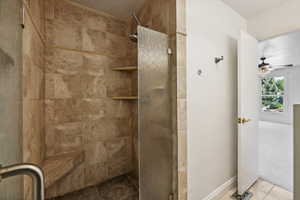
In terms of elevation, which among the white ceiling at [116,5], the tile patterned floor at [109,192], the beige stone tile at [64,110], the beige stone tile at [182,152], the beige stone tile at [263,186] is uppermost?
the white ceiling at [116,5]

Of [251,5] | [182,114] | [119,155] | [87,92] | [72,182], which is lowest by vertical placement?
[72,182]

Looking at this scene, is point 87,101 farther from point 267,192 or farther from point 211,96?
point 267,192

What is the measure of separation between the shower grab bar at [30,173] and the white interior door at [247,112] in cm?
194

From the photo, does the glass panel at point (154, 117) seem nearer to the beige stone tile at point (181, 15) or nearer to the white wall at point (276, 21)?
the beige stone tile at point (181, 15)

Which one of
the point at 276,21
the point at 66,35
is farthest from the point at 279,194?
the point at 66,35

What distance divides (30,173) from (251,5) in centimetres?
269

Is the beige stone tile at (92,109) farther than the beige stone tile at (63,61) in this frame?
Yes

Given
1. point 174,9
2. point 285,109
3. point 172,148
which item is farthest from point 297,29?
point 285,109

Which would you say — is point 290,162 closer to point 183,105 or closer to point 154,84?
point 183,105

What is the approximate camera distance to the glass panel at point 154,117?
3.65 feet

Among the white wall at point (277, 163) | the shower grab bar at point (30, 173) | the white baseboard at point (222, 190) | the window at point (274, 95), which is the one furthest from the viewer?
the window at point (274, 95)

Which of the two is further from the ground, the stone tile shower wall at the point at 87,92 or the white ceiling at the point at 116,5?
the white ceiling at the point at 116,5

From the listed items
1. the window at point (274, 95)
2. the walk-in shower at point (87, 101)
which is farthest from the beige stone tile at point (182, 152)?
the window at point (274, 95)

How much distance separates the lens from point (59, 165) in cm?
149
